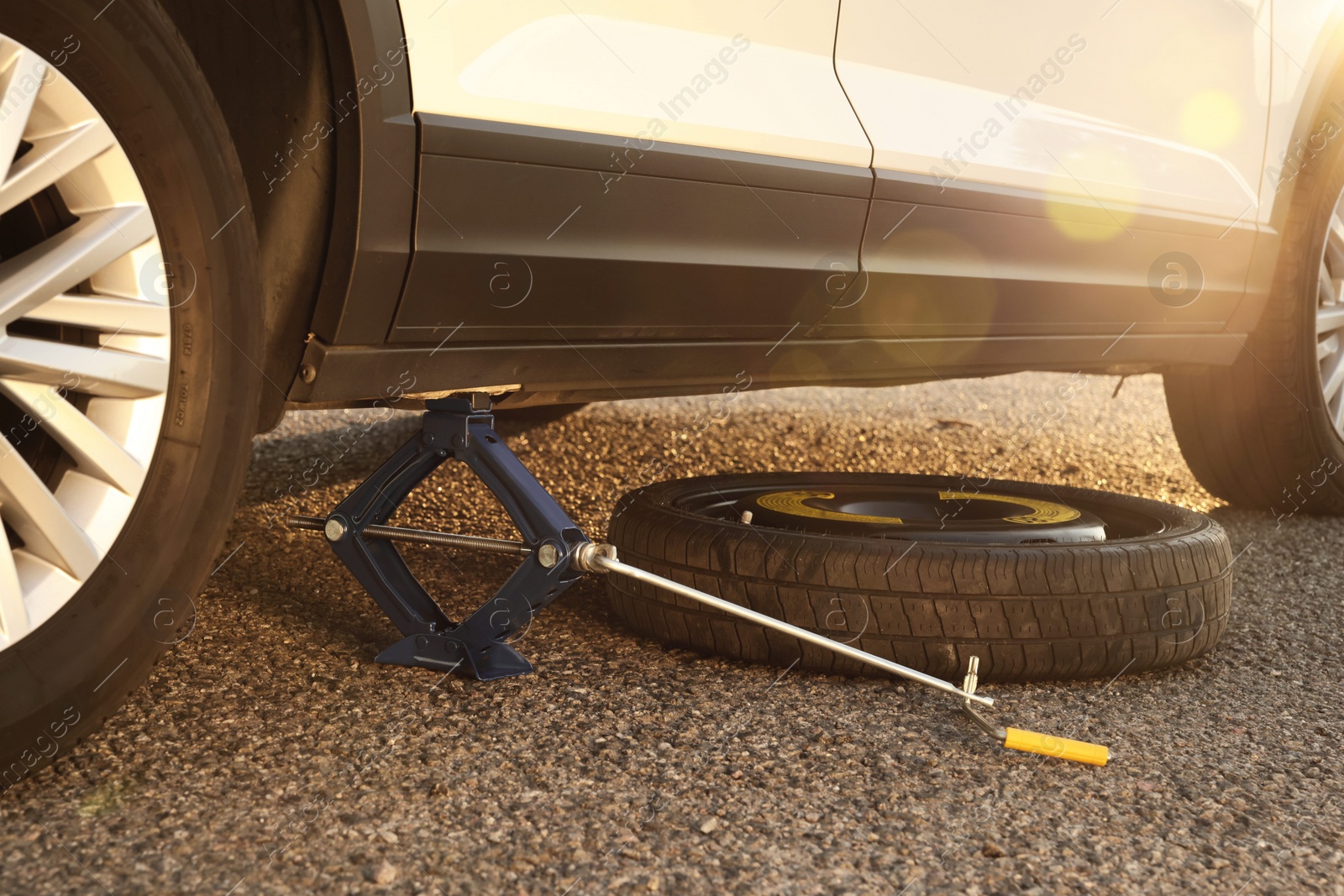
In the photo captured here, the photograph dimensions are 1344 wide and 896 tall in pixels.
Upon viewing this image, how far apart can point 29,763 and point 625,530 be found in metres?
1.07

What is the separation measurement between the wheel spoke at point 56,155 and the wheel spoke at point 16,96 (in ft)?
0.09

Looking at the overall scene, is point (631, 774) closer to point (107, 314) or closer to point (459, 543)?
point (459, 543)

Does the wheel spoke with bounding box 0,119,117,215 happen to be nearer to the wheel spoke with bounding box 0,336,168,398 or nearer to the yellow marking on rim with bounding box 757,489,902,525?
the wheel spoke with bounding box 0,336,168,398

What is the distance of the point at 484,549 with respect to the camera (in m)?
1.84

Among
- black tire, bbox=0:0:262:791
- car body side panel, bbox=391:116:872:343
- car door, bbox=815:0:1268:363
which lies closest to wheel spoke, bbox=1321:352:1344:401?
car door, bbox=815:0:1268:363

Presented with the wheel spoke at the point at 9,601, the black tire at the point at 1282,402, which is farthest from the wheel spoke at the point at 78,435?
the black tire at the point at 1282,402

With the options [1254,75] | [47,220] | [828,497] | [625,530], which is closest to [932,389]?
[1254,75]

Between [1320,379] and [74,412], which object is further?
[1320,379]

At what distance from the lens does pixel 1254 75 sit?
9.35 feet

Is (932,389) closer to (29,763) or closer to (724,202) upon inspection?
(724,202)

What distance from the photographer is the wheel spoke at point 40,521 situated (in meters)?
1.29

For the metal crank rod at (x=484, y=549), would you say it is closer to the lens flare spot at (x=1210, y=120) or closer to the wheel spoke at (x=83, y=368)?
the wheel spoke at (x=83, y=368)

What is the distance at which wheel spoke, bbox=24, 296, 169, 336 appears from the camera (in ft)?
4.33

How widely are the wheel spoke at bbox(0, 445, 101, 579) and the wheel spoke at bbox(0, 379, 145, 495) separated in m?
0.05
